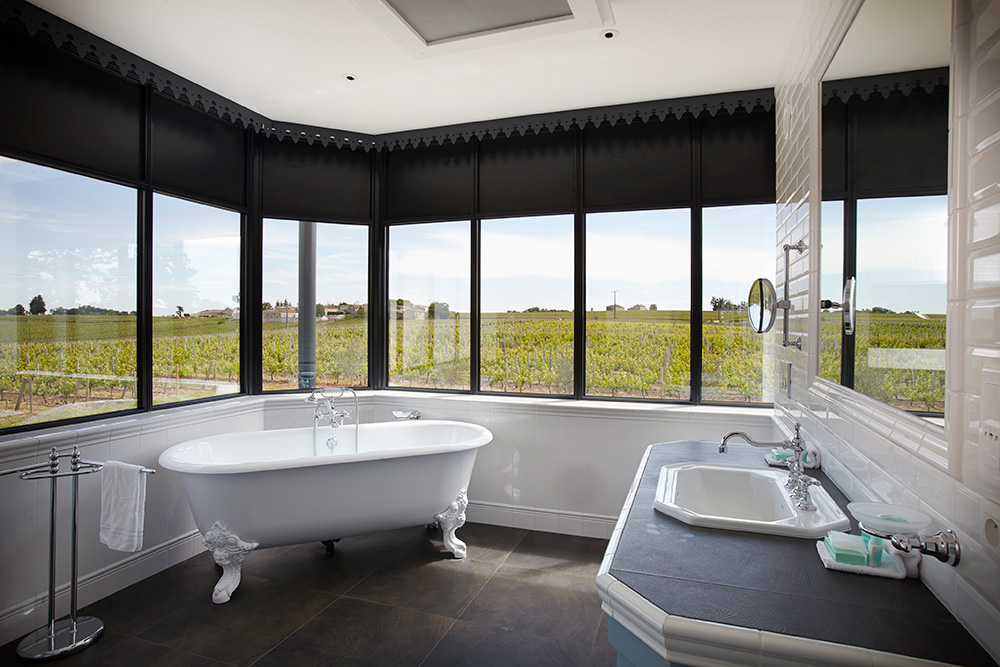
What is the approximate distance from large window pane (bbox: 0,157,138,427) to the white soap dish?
3.29m

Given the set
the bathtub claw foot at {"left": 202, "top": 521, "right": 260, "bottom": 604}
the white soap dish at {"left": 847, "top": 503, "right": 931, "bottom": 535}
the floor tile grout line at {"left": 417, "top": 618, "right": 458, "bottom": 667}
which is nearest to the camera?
the white soap dish at {"left": 847, "top": 503, "right": 931, "bottom": 535}

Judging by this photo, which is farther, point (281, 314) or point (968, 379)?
point (281, 314)

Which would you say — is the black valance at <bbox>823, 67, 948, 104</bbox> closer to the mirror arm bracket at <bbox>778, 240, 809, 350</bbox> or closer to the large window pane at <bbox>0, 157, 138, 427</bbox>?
the mirror arm bracket at <bbox>778, 240, 809, 350</bbox>

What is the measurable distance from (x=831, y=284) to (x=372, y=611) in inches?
94.2

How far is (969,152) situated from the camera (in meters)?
1.06

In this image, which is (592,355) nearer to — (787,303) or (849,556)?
(787,303)

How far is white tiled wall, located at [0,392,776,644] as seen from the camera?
2434 millimetres

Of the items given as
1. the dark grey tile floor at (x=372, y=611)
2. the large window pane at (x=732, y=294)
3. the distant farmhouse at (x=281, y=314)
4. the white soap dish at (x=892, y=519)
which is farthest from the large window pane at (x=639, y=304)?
the white soap dish at (x=892, y=519)

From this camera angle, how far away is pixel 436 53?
275 cm

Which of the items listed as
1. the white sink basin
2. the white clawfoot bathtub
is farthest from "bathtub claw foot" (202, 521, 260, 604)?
the white sink basin

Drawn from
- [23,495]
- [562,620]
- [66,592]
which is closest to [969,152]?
[562,620]

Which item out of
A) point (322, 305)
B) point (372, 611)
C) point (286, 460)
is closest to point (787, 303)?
point (372, 611)

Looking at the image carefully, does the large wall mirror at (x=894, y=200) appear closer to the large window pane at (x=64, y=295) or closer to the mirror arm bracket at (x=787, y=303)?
the mirror arm bracket at (x=787, y=303)

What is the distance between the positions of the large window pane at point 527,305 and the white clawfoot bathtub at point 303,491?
716 mm
